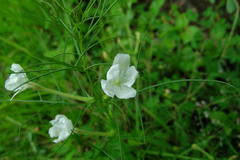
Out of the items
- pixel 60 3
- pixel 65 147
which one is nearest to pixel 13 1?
pixel 65 147

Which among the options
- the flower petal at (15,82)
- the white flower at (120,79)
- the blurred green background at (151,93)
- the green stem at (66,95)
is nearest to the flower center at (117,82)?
the white flower at (120,79)

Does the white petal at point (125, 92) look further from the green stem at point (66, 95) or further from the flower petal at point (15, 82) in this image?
the flower petal at point (15, 82)

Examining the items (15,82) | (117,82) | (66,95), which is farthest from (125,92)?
(15,82)

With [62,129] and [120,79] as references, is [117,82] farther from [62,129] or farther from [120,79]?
[62,129]

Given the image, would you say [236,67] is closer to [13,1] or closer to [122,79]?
[122,79]

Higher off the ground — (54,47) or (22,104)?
(54,47)

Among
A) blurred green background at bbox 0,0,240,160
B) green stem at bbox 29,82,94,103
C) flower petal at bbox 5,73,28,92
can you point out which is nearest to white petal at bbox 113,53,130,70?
green stem at bbox 29,82,94,103
